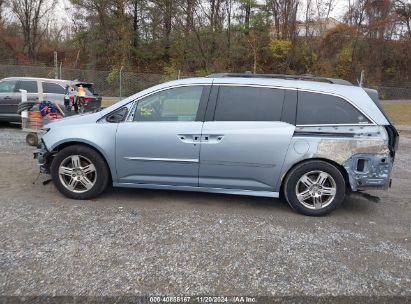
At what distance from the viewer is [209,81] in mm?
4418

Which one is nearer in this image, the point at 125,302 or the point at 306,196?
the point at 125,302

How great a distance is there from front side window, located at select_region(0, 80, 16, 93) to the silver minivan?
7.05 meters

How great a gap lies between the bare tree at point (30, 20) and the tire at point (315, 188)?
3493 centimetres

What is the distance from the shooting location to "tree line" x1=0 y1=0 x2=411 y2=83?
90.9ft

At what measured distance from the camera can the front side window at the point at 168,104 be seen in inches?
172

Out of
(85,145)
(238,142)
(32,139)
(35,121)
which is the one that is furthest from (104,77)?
(238,142)

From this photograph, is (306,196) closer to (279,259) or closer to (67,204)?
(279,259)

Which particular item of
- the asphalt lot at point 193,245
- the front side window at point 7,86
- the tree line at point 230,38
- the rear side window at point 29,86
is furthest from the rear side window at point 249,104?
the tree line at point 230,38

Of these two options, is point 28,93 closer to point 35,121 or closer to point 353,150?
point 35,121

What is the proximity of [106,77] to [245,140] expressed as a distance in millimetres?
20220

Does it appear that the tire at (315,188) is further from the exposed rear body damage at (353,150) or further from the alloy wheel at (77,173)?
the alloy wheel at (77,173)

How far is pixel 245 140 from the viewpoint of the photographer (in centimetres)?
413

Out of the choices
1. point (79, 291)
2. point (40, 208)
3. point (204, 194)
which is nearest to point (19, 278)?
point (79, 291)

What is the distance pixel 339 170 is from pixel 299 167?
19.2 inches
